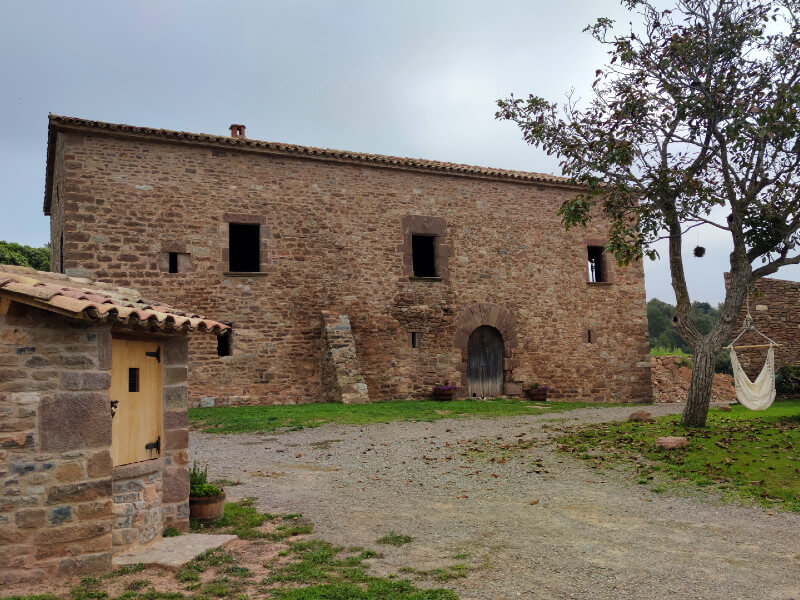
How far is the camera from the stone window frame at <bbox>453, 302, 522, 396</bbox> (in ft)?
56.1

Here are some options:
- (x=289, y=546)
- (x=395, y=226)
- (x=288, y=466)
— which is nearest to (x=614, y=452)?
(x=288, y=466)

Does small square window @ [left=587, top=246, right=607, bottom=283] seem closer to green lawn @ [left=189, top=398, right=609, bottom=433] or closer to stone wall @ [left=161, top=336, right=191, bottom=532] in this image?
green lawn @ [left=189, top=398, right=609, bottom=433]

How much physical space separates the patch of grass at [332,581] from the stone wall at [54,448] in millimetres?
1366

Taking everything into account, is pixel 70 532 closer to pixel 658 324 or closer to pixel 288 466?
pixel 288 466

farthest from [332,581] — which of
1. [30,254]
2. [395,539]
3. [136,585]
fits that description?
[30,254]

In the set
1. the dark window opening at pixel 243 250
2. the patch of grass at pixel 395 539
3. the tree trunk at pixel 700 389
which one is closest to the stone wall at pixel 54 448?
the patch of grass at pixel 395 539

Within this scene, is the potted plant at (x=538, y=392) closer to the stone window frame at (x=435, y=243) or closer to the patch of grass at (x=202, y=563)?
the stone window frame at (x=435, y=243)

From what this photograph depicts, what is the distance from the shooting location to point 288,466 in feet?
27.5

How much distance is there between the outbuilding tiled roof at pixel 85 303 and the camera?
166 inches

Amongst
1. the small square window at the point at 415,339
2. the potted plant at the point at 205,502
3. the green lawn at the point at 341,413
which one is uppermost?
the small square window at the point at 415,339

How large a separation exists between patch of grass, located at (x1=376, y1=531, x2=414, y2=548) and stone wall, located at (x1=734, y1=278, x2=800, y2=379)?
50.8 ft

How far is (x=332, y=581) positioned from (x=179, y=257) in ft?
38.2

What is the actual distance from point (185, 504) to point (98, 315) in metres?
2.10

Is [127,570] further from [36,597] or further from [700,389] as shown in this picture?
[700,389]
